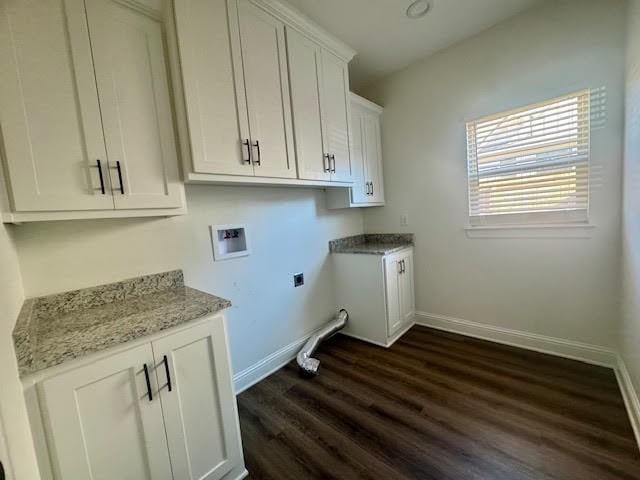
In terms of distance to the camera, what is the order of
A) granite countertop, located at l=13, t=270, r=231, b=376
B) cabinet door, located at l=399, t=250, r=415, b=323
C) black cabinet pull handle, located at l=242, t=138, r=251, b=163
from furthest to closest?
cabinet door, located at l=399, t=250, r=415, b=323 < black cabinet pull handle, located at l=242, t=138, r=251, b=163 < granite countertop, located at l=13, t=270, r=231, b=376

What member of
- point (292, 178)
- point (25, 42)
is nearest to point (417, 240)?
point (292, 178)

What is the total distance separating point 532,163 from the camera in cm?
209

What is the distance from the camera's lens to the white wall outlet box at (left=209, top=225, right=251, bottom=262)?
6.05 ft

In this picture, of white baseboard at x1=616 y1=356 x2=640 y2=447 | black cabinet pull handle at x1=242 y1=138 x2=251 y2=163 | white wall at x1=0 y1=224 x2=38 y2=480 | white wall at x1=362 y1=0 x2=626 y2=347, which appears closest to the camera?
white wall at x1=0 y1=224 x2=38 y2=480

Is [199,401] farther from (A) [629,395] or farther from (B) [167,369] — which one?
(A) [629,395]

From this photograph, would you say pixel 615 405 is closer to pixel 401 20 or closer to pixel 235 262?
pixel 235 262

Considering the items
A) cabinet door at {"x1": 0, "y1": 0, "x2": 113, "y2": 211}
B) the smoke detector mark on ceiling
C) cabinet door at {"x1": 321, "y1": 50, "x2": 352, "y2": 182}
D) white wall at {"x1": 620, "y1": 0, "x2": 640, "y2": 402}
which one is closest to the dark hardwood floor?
white wall at {"x1": 620, "y1": 0, "x2": 640, "y2": 402}

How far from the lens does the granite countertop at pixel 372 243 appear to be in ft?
8.42

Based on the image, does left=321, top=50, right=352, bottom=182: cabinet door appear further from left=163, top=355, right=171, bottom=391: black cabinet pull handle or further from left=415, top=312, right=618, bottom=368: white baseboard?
left=415, top=312, right=618, bottom=368: white baseboard

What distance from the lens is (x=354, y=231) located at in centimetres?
307

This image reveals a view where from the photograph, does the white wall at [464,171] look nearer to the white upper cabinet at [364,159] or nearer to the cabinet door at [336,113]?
the white upper cabinet at [364,159]

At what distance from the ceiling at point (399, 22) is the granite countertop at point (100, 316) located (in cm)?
205

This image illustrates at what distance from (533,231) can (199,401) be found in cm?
259

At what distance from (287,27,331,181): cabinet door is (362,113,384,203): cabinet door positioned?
0.79 metres
